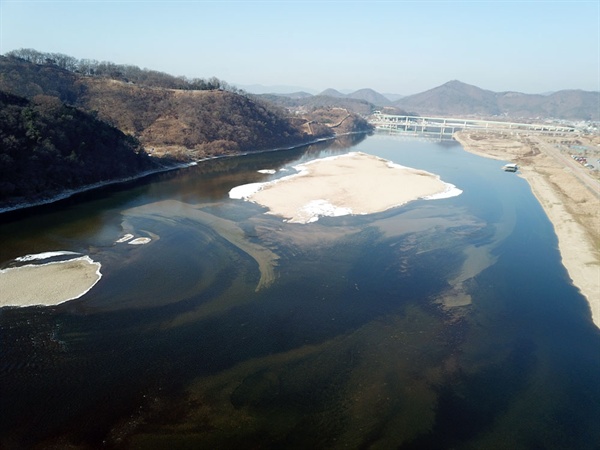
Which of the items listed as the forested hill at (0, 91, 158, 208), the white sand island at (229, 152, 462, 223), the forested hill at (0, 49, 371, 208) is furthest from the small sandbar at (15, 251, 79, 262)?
the white sand island at (229, 152, 462, 223)

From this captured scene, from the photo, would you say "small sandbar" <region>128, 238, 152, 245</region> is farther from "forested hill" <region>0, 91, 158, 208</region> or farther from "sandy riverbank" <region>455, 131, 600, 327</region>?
"sandy riverbank" <region>455, 131, 600, 327</region>

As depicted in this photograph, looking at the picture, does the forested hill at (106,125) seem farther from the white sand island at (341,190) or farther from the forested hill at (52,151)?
the white sand island at (341,190)

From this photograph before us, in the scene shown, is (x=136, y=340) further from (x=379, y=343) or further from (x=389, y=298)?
(x=389, y=298)

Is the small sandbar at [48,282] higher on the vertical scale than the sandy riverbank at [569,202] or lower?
lower

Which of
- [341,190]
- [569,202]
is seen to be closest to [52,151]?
[341,190]

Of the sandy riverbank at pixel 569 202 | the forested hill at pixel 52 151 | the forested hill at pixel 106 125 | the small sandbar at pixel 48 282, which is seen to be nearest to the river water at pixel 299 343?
the small sandbar at pixel 48 282

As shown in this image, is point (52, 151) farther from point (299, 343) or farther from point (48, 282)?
point (299, 343)

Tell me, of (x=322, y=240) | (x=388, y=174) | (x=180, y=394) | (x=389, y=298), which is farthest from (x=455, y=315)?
(x=388, y=174)
